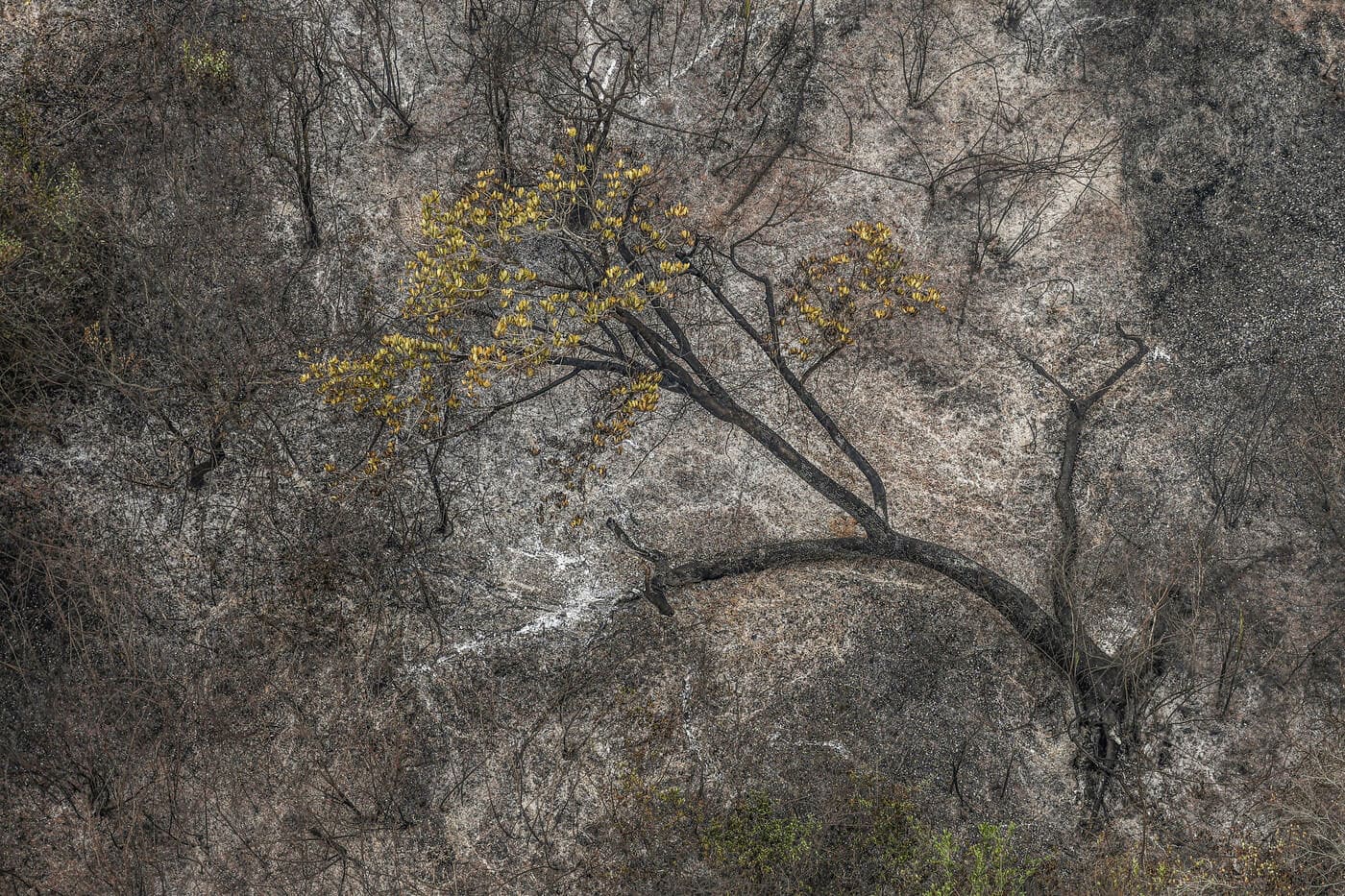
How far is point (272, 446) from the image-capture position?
51.0 ft

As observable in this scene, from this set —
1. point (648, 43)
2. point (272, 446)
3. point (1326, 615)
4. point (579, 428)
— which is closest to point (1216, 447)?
point (1326, 615)

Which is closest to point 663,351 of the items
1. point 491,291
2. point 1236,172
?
point 491,291

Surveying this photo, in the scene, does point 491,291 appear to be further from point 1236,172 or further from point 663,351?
point 1236,172

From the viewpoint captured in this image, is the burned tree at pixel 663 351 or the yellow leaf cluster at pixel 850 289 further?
the yellow leaf cluster at pixel 850 289

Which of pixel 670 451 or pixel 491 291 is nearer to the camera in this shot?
pixel 491 291

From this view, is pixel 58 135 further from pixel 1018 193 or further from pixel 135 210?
pixel 1018 193

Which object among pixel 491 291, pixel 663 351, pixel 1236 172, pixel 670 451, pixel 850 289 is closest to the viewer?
pixel 491 291

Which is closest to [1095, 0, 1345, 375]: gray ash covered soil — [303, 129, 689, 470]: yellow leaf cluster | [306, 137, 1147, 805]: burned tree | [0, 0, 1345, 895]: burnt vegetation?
[0, 0, 1345, 895]: burnt vegetation

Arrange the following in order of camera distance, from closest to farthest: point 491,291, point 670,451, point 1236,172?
point 491,291
point 670,451
point 1236,172

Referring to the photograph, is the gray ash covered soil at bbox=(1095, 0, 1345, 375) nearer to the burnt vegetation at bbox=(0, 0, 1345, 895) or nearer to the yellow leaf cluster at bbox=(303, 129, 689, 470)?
the burnt vegetation at bbox=(0, 0, 1345, 895)

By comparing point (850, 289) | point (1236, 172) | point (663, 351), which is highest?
point (1236, 172)

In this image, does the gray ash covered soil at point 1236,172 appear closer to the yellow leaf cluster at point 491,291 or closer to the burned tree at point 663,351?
the burned tree at point 663,351


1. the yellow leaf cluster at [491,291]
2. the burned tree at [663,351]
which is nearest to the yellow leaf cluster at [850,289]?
the burned tree at [663,351]

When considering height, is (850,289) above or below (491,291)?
above
